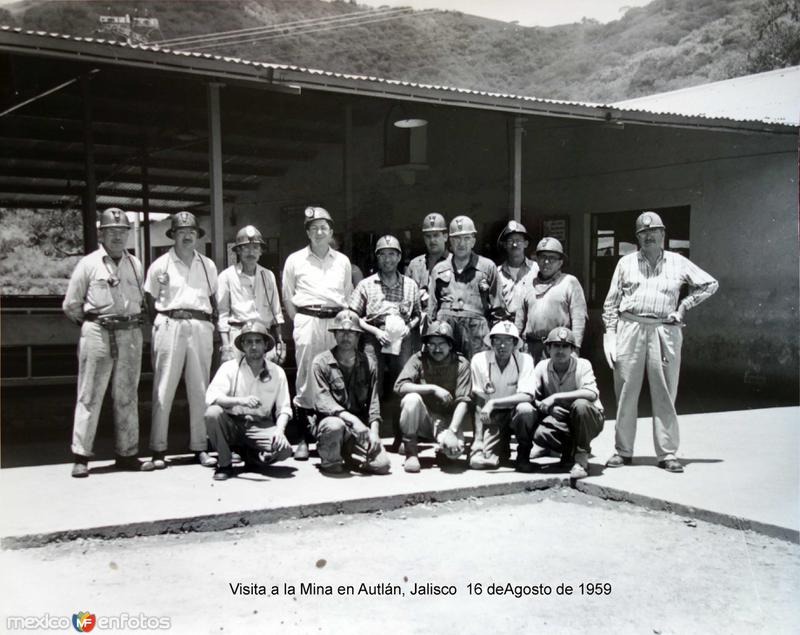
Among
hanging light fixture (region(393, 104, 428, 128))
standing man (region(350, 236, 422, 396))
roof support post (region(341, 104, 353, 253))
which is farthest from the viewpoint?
roof support post (region(341, 104, 353, 253))

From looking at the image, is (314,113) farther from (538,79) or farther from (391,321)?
(538,79)

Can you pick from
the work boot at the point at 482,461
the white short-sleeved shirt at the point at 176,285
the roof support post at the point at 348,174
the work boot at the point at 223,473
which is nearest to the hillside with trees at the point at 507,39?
the roof support post at the point at 348,174

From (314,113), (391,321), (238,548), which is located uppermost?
(314,113)

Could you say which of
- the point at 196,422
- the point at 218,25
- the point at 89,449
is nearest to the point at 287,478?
the point at 196,422

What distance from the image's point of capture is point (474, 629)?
3.43m

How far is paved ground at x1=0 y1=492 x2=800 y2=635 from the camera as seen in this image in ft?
11.6

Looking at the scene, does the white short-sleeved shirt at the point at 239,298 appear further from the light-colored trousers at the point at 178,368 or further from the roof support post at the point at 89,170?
the roof support post at the point at 89,170

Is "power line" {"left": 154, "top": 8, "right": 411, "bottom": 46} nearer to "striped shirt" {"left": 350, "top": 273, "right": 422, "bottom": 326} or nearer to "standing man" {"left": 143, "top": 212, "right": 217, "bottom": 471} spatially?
"striped shirt" {"left": 350, "top": 273, "right": 422, "bottom": 326}

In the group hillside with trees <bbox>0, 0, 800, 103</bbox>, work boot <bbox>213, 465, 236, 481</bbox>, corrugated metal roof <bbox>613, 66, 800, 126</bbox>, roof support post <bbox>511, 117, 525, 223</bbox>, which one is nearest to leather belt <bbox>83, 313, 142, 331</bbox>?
work boot <bbox>213, 465, 236, 481</bbox>

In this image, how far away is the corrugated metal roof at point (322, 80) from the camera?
5.62m

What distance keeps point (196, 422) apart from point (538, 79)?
1464 cm

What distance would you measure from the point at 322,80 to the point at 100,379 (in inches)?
124

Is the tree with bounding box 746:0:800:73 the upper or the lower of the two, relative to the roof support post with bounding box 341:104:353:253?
upper

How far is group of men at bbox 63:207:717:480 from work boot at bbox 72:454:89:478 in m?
0.01
